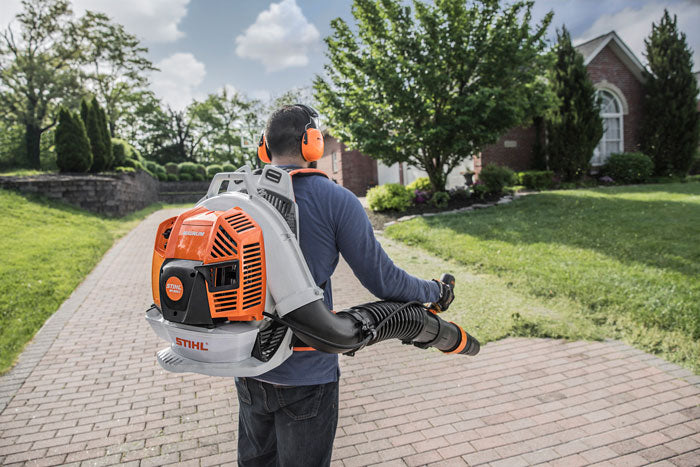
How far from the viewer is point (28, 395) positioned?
379cm

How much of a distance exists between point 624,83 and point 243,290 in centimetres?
2288

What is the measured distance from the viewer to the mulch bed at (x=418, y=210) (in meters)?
13.1

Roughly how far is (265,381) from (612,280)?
19.3 feet

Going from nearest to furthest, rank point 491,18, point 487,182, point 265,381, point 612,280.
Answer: point 265,381
point 612,280
point 491,18
point 487,182

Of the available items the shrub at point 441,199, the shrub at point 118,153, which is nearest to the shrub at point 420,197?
the shrub at point 441,199

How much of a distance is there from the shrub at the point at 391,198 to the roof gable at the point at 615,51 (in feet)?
35.6

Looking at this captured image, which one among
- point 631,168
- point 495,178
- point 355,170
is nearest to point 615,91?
point 631,168

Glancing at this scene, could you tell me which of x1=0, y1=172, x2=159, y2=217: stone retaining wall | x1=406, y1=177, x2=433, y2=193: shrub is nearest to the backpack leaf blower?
x1=0, y1=172, x2=159, y2=217: stone retaining wall

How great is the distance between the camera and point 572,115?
16250 millimetres

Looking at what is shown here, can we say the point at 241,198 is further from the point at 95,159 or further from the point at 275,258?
the point at 95,159

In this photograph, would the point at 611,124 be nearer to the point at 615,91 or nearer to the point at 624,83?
the point at 615,91

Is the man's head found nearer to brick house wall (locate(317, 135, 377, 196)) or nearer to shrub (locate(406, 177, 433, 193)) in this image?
shrub (locate(406, 177, 433, 193))

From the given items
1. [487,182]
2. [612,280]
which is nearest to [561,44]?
[487,182]

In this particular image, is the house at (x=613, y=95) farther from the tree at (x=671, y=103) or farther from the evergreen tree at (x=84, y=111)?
the evergreen tree at (x=84, y=111)
